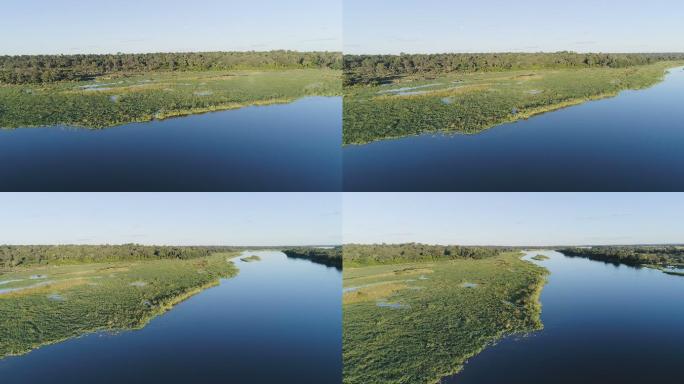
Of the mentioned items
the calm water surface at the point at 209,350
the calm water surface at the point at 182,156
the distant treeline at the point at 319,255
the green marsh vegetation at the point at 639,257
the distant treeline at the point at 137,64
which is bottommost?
the calm water surface at the point at 209,350

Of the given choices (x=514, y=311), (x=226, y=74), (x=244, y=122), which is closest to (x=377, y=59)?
(x=226, y=74)

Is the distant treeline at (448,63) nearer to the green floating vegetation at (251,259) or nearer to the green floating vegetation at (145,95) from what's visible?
the green floating vegetation at (145,95)

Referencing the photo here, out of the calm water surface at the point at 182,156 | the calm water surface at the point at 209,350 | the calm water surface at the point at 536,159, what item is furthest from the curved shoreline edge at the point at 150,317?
the calm water surface at the point at 536,159

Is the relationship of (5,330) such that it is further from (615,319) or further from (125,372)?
(615,319)

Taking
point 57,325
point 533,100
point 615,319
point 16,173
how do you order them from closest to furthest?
point 16,173 < point 57,325 < point 615,319 < point 533,100

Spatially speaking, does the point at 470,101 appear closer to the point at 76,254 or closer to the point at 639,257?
the point at 639,257

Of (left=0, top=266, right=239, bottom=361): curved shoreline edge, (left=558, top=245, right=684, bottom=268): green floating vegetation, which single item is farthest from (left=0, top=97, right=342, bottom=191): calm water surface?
(left=558, top=245, right=684, bottom=268): green floating vegetation

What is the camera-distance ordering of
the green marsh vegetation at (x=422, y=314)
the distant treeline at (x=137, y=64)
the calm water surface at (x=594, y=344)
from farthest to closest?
1. the distant treeline at (x=137, y=64)
2. the calm water surface at (x=594, y=344)
3. the green marsh vegetation at (x=422, y=314)
